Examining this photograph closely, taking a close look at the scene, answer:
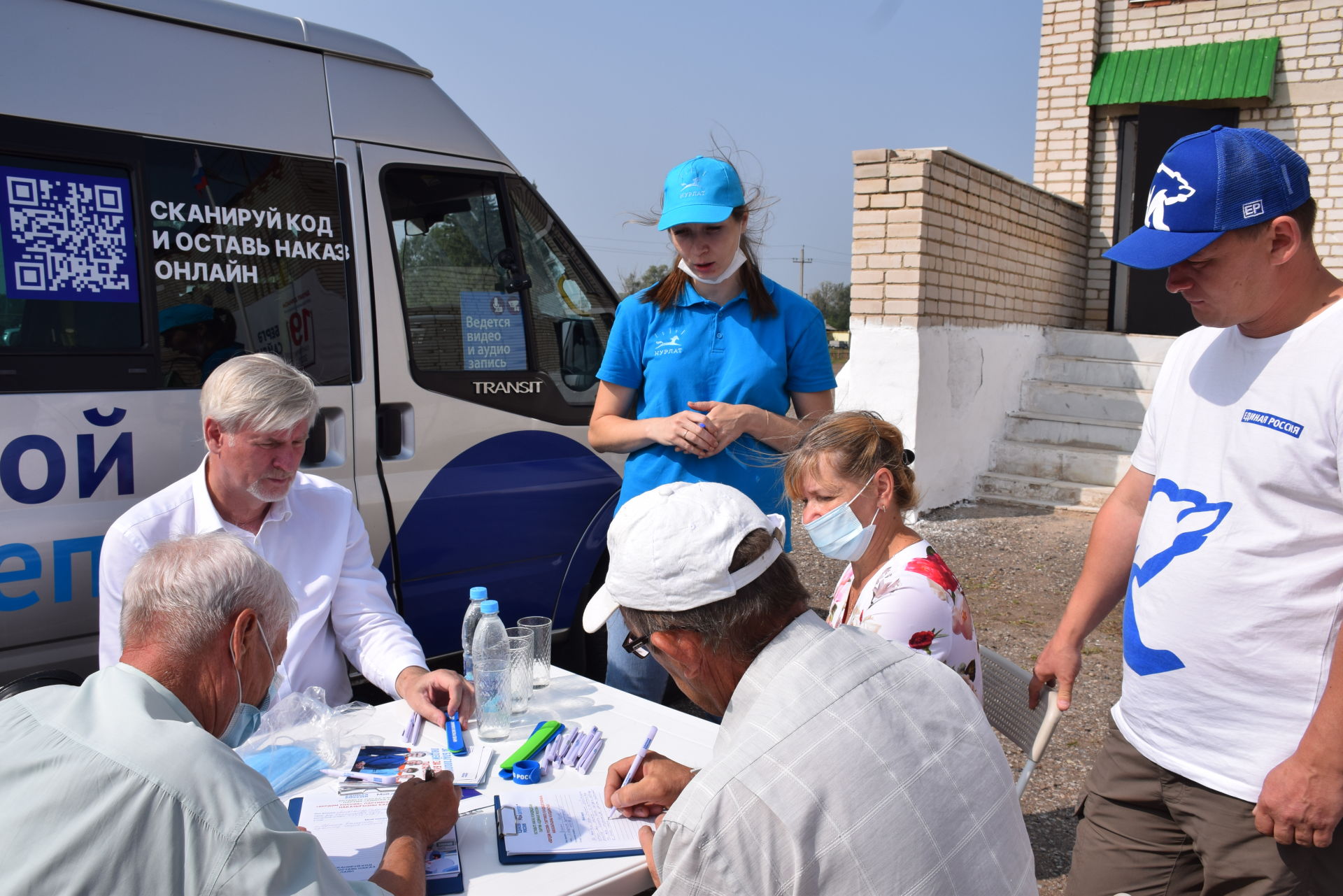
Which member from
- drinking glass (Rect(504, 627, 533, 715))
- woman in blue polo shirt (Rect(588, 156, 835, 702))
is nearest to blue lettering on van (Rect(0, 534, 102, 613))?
drinking glass (Rect(504, 627, 533, 715))

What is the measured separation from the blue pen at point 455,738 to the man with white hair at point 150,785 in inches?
24.9

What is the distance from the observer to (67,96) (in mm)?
2549

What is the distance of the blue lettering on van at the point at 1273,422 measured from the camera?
1646 millimetres

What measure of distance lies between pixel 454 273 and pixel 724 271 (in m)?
1.11

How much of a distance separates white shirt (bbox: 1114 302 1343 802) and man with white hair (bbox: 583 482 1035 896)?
646 millimetres

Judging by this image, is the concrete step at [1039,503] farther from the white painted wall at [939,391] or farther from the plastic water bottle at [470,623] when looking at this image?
the plastic water bottle at [470,623]

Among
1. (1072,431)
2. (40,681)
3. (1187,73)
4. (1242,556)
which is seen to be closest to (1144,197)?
(1187,73)

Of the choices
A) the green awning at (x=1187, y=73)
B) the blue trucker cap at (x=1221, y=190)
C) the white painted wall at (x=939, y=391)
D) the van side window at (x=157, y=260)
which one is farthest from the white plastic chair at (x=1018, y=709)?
the green awning at (x=1187, y=73)

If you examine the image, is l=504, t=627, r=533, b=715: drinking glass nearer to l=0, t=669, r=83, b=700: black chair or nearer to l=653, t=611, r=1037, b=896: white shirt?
l=0, t=669, r=83, b=700: black chair

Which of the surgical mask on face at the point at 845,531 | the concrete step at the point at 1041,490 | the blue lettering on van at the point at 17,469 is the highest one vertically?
the blue lettering on van at the point at 17,469

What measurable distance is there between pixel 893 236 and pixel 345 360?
184 inches

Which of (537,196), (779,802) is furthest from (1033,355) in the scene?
(779,802)

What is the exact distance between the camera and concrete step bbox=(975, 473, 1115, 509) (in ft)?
24.8

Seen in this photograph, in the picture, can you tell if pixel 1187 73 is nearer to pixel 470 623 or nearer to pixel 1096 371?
pixel 1096 371
